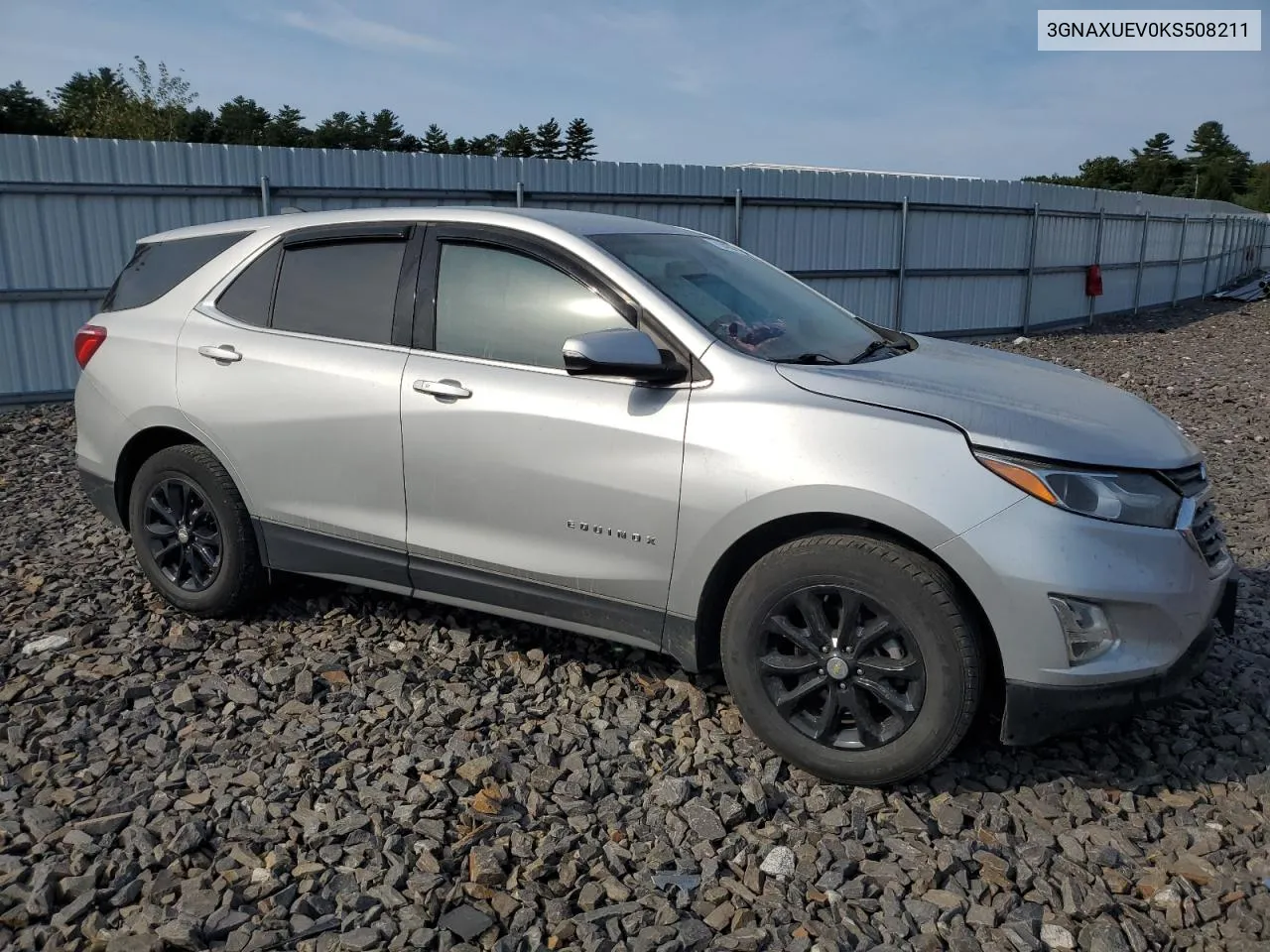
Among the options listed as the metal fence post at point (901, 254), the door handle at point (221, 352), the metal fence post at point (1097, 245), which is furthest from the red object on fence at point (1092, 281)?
the door handle at point (221, 352)

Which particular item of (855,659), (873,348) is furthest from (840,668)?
(873,348)

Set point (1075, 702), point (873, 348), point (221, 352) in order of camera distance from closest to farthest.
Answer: point (1075, 702) < point (873, 348) < point (221, 352)

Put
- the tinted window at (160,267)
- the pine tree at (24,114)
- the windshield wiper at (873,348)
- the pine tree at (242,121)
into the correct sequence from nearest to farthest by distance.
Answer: the windshield wiper at (873,348), the tinted window at (160,267), the pine tree at (24,114), the pine tree at (242,121)

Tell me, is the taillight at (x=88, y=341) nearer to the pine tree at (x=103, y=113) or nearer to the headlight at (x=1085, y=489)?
the headlight at (x=1085, y=489)

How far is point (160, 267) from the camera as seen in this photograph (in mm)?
4617

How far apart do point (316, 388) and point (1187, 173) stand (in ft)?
384

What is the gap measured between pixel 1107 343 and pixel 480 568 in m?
16.4

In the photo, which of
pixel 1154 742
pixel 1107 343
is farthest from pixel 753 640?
pixel 1107 343

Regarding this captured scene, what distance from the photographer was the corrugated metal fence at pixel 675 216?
958cm

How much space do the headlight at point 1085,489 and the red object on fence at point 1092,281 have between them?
1917cm

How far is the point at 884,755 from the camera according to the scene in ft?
10.1

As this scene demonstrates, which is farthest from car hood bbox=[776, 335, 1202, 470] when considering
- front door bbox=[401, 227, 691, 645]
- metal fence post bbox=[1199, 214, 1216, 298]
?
metal fence post bbox=[1199, 214, 1216, 298]

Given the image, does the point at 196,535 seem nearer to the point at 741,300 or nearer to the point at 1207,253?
the point at 741,300

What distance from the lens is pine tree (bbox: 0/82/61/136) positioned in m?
43.2
